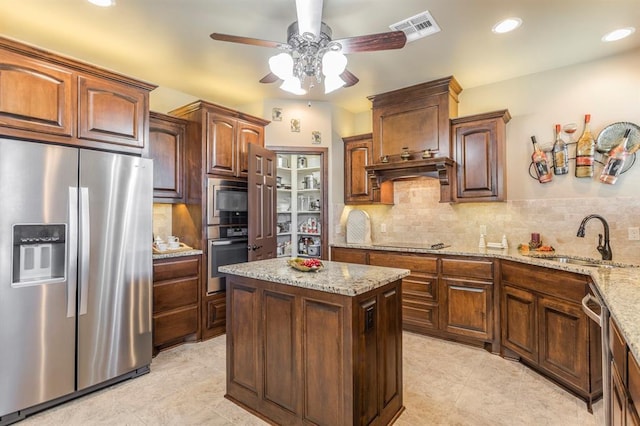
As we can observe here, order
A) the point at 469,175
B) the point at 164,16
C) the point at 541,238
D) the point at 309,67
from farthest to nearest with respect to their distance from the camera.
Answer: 1. the point at 469,175
2. the point at 541,238
3. the point at 164,16
4. the point at 309,67

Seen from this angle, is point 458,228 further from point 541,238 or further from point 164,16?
point 164,16

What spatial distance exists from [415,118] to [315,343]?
289 cm

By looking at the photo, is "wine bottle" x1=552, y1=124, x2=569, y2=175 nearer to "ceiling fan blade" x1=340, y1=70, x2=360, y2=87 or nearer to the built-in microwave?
"ceiling fan blade" x1=340, y1=70, x2=360, y2=87

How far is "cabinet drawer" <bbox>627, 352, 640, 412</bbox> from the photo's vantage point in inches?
39.4

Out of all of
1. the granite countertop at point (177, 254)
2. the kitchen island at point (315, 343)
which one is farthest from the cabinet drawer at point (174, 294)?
the kitchen island at point (315, 343)

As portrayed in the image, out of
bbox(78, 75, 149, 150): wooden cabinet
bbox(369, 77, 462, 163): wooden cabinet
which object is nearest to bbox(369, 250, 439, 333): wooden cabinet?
bbox(369, 77, 462, 163): wooden cabinet

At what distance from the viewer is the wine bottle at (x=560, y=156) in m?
3.14

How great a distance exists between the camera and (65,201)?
222 centimetres

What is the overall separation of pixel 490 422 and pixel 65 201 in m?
3.13

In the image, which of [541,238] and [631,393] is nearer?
[631,393]

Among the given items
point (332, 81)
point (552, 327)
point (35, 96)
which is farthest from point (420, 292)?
point (35, 96)

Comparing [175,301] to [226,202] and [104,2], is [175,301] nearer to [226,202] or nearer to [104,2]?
[226,202]

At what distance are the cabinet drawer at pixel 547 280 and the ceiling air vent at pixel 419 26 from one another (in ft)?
6.84

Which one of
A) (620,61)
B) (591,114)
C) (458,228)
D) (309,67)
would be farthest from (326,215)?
(620,61)
